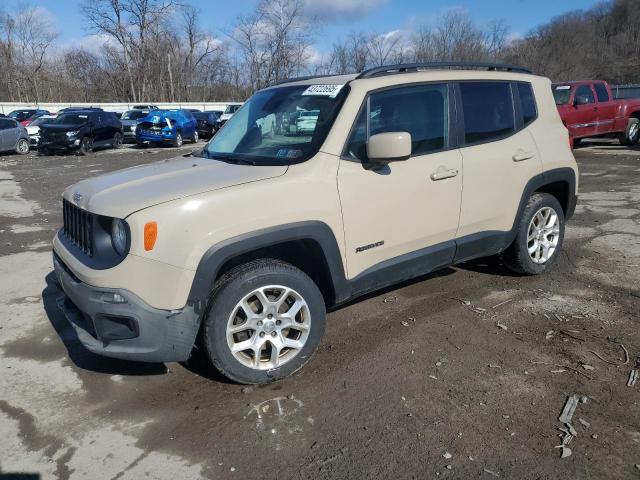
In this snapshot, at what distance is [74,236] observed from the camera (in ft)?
12.0

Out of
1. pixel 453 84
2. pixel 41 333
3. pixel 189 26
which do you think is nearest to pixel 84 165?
pixel 41 333

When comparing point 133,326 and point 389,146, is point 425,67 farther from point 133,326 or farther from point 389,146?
point 133,326

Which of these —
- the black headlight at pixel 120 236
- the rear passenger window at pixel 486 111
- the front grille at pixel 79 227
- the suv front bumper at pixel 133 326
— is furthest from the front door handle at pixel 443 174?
the front grille at pixel 79 227

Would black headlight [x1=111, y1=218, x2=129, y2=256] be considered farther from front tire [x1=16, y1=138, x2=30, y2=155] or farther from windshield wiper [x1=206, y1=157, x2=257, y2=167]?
front tire [x1=16, y1=138, x2=30, y2=155]

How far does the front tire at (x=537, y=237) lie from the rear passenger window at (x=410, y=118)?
132 centimetres

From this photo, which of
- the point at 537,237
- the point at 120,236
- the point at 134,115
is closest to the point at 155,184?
the point at 120,236

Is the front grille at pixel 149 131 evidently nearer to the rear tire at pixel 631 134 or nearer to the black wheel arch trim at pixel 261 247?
the rear tire at pixel 631 134

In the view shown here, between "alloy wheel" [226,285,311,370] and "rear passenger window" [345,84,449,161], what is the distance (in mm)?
1052

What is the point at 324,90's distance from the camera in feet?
12.7

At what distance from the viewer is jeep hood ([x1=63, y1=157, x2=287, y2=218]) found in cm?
308

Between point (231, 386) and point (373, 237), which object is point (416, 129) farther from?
point (231, 386)

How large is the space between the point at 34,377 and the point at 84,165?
1581 cm

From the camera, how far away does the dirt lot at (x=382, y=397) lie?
2.70 meters

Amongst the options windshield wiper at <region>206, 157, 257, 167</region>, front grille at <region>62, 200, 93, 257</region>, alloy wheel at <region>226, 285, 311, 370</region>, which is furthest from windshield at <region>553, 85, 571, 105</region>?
front grille at <region>62, 200, 93, 257</region>
